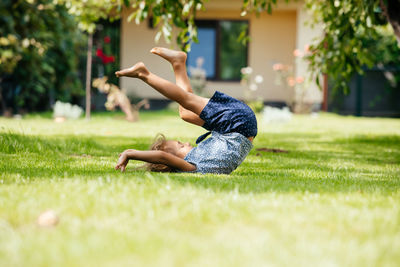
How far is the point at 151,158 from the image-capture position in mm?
3500

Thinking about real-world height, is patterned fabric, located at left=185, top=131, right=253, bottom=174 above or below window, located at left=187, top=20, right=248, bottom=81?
below

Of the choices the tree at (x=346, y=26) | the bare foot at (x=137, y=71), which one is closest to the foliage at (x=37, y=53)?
the tree at (x=346, y=26)

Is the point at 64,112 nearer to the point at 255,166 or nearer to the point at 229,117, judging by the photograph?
the point at 255,166

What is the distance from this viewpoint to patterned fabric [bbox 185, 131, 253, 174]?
373cm

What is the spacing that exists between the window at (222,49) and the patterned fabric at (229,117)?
1073 cm

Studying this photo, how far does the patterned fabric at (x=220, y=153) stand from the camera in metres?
3.73

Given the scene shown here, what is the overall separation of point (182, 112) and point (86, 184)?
5.13 ft

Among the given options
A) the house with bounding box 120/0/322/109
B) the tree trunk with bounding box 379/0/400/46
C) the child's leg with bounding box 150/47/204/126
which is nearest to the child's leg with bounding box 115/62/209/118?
the child's leg with bounding box 150/47/204/126

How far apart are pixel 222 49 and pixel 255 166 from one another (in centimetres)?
1082

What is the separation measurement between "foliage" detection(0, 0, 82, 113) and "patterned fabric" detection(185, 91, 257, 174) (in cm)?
587

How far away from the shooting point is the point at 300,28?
44.1 feet

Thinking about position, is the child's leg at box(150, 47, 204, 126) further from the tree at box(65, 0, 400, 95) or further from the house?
the house

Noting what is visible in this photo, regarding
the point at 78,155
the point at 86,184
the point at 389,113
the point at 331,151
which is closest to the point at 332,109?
the point at 389,113

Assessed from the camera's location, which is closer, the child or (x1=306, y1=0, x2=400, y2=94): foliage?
the child
